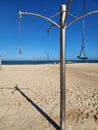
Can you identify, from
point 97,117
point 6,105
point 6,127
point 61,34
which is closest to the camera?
point 61,34

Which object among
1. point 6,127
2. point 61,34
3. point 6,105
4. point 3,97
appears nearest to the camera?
point 61,34

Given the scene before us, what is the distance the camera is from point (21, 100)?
39.0 ft

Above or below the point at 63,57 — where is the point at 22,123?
below

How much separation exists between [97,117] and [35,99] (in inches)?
179

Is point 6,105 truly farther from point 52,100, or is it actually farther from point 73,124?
point 73,124

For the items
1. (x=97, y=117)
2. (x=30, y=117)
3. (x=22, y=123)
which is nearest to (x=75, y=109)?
(x=97, y=117)

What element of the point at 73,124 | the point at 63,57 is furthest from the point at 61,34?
the point at 73,124

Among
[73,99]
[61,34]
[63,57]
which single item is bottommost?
[73,99]

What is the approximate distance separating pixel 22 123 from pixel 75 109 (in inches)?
118

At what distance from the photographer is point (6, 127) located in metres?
7.84

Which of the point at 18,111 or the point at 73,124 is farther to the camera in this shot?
the point at 18,111

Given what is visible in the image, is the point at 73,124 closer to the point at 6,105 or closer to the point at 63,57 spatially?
the point at 63,57

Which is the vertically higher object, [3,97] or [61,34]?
[61,34]

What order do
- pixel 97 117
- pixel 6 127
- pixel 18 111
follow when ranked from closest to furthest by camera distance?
pixel 6 127 → pixel 97 117 → pixel 18 111
